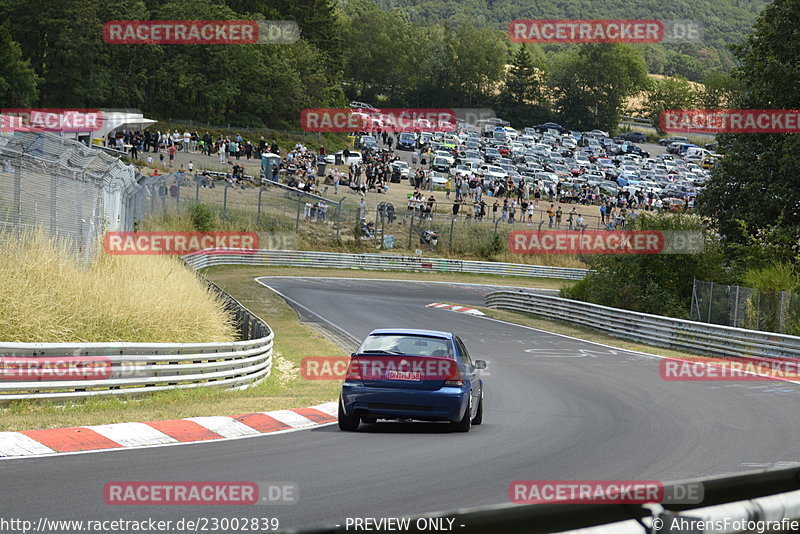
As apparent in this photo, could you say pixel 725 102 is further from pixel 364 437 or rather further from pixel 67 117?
pixel 364 437

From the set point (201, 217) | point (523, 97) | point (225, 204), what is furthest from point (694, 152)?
point (201, 217)

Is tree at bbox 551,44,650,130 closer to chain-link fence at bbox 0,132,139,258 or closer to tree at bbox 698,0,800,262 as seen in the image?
tree at bbox 698,0,800,262

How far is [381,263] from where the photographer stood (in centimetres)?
5328

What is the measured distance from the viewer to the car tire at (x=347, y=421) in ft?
40.2

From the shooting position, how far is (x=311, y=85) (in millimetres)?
104562

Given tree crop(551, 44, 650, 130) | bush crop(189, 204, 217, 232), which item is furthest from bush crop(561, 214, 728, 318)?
tree crop(551, 44, 650, 130)

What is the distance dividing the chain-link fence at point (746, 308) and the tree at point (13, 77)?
56.7 m

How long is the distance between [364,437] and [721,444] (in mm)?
4305

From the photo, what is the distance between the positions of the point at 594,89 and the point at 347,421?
138802mm

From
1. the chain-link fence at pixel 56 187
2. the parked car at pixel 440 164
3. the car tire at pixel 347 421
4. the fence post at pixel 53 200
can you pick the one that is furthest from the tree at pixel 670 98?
the car tire at pixel 347 421

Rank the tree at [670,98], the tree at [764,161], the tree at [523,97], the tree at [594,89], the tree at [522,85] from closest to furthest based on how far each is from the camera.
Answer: the tree at [764,161]
the tree at [523,97]
the tree at [522,85]
the tree at [594,89]
the tree at [670,98]

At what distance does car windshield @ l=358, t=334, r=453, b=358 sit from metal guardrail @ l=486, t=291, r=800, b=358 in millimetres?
13421

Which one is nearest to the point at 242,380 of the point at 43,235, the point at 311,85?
the point at 43,235

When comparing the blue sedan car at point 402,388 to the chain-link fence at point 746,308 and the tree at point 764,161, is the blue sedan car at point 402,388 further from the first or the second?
the tree at point 764,161
